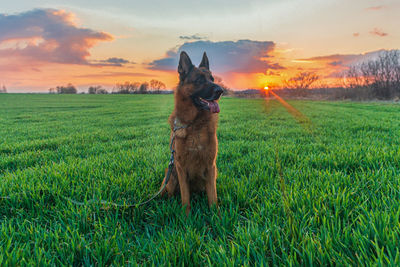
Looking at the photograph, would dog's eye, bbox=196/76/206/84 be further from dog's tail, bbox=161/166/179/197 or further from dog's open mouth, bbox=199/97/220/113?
dog's tail, bbox=161/166/179/197

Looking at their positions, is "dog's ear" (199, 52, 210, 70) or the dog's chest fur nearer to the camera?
the dog's chest fur

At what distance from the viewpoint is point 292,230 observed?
6.02 ft

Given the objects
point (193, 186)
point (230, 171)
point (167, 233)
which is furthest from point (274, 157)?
point (167, 233)

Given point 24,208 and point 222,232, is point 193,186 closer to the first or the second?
point 222,232

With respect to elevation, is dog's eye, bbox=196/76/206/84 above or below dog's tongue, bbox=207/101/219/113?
above

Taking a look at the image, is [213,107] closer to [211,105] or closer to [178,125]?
[211,105]

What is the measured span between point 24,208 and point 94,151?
2967 millimetres

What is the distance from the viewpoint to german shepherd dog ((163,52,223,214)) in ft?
8.49

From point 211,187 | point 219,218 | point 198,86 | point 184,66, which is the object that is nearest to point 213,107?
point 198,86

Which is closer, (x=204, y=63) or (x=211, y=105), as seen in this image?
(x=211, y=105)

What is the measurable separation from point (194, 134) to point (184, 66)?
1244 mm

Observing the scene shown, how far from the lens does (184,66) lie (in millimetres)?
3266

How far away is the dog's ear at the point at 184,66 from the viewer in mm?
3240

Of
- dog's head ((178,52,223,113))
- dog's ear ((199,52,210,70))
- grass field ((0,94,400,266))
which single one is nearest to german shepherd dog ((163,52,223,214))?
dog's head ((178,52,223,113))
